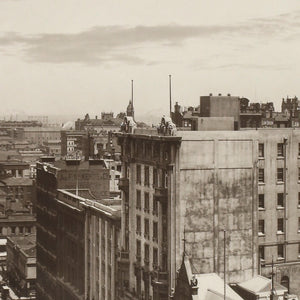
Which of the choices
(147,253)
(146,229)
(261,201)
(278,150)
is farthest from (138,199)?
(278,150)

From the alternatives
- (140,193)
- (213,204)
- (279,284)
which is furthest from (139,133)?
(279,284)

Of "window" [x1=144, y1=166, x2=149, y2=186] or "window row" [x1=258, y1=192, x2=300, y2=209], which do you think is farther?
"window row" [x1=258, y1=192, x2=300, y2=209]

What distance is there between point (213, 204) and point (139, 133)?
506 inches

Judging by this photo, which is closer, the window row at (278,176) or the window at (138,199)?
the window row at (278,176)

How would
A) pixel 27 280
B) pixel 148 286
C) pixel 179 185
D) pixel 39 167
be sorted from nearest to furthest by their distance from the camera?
pixel 179 185, pixel 148 286, pixel 39 167, pixel 27 280

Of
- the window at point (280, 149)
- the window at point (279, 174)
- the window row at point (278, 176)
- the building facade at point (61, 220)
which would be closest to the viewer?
the window row at point (278, 176)

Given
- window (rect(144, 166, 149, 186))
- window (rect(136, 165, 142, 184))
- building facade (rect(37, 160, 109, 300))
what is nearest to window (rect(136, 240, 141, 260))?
window (rect(136, 165, 142, 184))

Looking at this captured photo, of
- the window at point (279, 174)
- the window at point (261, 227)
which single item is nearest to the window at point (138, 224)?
the window at point (261, 227)

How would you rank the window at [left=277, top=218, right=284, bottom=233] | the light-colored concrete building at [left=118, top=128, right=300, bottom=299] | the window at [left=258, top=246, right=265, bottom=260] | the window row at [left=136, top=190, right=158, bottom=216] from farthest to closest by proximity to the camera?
1. the window at [left=277, top=218, right=284, bottom=233]
2. the window at [left=258, top=246, right=265, bottom=260]
3. the window row at [left=136, top=190, right=158, bottom=216]
4. the light-colored concrete building at [left=118, top=128, right=300, bottom=299]

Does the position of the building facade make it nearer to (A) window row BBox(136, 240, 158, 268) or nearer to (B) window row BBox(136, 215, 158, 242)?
(A) window row BBox(136, 240, 158, 268)

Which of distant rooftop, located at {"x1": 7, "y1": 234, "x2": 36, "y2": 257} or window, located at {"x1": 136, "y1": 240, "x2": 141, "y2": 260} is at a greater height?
window, located at {"x1": 136, "y1": 240, "x2": 141, "y2": 260}

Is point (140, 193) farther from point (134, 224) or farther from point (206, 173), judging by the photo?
point (206, 173)

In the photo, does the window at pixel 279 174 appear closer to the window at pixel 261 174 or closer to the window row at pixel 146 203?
the window at pixel 261 174

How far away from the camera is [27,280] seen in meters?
160
